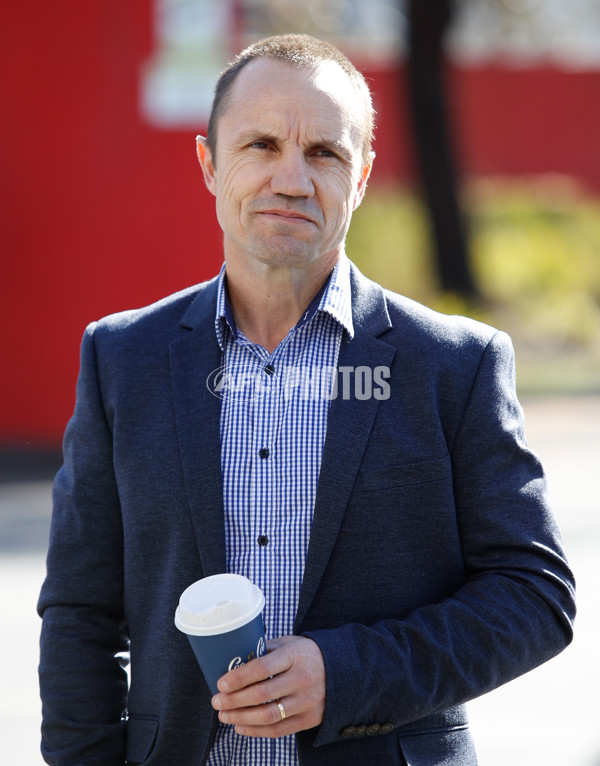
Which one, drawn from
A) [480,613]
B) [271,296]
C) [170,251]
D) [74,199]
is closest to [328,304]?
[271,296]

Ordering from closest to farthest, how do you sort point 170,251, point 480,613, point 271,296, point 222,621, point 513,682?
point 222,621
point 480,613
point 271,296
point 513,682
point 170,251

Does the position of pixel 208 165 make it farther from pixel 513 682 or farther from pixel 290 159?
pixel 513 682

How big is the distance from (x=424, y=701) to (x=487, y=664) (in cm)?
14

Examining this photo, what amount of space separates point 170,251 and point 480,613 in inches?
271

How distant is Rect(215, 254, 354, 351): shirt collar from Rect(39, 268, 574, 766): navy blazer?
3 centimetres

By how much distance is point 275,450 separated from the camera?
2.14 meters

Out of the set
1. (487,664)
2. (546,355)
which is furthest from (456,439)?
(546,355)

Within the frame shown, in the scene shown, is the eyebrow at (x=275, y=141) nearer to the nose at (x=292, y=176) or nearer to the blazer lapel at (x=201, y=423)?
the nose at (x=292, y=176)

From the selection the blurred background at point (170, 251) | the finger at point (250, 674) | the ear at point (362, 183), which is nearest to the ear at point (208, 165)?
the ear at point (362, 183)

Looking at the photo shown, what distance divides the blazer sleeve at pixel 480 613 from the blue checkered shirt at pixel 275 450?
17 centimetres

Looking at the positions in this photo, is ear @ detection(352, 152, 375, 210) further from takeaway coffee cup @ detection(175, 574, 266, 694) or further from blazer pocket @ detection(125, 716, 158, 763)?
blazer pocket @ detection(125, 716, 158, 763)

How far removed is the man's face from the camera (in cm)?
212

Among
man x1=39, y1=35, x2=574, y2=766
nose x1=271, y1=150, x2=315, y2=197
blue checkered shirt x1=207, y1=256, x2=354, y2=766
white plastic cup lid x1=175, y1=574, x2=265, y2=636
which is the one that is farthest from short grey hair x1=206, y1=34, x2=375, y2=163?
white plastic cup lid x1=175, y1=574, x2=265, y2=636

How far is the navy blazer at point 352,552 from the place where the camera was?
78.4 inches
